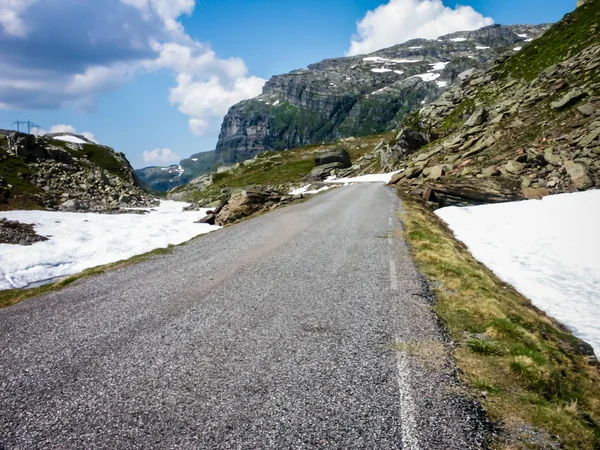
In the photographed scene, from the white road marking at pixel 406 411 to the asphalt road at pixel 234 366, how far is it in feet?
0.06

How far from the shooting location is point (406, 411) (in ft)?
15.8

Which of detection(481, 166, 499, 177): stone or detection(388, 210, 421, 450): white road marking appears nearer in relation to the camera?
detection(388, 210, 421, 450): white road marking

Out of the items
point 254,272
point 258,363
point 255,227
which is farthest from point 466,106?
point 258,363

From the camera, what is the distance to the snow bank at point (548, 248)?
38.0ft

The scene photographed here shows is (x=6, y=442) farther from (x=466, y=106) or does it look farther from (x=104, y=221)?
(x=466, y=106)

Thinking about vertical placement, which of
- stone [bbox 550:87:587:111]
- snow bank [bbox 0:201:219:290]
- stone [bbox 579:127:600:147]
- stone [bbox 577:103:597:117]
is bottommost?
snow bank [bbox 0:201:219:290]

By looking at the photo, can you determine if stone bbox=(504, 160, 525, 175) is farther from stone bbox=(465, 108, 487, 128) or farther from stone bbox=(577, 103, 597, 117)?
stone bbox=(465, 108, 487, 128)

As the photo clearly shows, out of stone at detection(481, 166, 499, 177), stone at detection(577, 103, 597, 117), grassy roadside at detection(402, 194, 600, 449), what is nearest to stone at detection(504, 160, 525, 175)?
stone at detection(481, 166, 499, 177)

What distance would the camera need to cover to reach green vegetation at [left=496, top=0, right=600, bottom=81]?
185 feet

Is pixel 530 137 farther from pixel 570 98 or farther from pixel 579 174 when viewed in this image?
pixel 579 174

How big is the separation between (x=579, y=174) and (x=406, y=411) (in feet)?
99.6

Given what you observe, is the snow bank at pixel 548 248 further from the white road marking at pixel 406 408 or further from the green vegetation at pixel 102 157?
the green vegetation at pixel 102 157

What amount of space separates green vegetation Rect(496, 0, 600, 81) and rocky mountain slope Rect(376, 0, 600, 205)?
23cm

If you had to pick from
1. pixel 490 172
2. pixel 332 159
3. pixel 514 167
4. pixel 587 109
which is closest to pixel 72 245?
pixel 490 172
